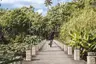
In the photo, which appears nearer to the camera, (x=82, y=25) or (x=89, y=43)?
(x=89, y=43)

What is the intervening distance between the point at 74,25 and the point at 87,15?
2.12 m

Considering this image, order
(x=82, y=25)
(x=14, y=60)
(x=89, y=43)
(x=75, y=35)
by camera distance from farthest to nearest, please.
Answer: (x=82, y=25)
(x=75, y=35)
(x=89, y=43)
(x=14, y=60)

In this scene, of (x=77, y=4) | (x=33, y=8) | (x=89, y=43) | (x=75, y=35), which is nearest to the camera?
(x=89, y=43)

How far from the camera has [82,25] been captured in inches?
1428

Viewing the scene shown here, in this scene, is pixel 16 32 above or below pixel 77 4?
below

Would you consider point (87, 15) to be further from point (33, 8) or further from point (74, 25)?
point (33, 8)

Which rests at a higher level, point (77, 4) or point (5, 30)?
point (77, 4)

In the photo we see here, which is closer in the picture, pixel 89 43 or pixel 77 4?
pixel 89 43

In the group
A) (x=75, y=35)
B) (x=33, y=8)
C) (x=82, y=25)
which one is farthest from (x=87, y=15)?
(x=33, y=8)

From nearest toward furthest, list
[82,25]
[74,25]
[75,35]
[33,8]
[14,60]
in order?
[14,60] → [75,35] → [82,25] → [74,25] → [33,8]

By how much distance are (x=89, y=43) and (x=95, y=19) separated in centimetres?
473

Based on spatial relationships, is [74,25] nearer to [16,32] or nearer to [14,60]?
[14,60]

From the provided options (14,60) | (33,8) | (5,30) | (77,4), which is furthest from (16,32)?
(14,60)

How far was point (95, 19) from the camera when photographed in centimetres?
Result: 3572
